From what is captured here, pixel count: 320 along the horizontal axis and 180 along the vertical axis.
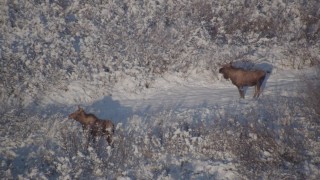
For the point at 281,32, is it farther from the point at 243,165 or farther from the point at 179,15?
the point at 243,165

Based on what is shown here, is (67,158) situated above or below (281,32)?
below

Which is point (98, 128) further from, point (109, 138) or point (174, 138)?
point (174, 138)

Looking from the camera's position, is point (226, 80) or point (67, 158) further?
point (226, 80)

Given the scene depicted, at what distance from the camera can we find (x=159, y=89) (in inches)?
506

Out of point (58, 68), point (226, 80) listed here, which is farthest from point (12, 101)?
point (226, 80)

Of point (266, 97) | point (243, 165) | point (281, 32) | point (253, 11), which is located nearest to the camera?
point (243, 165)

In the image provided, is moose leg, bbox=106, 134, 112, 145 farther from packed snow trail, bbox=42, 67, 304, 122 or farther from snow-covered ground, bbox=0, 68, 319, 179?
packed snow trail, bbox=42, 67, 304, 122

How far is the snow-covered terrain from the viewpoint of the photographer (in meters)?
8.80

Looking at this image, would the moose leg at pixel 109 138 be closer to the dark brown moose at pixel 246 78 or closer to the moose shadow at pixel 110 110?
the moose shadow at pixel 110 110

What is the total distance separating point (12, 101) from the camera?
1211cm

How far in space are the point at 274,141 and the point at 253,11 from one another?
8.50 m

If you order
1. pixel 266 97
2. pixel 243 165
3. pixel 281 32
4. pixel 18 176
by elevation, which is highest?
pixel 281 32

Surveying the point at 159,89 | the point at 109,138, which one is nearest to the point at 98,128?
the point at 109,138

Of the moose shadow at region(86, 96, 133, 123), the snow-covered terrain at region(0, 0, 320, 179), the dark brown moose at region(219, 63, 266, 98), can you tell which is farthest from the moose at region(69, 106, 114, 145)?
the dark brown moose at region(219, 63, 266, 98)
